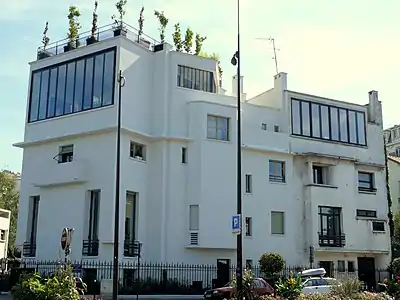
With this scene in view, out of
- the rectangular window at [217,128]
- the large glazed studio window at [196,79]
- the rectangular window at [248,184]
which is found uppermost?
the large glazed studio window at [196,79]

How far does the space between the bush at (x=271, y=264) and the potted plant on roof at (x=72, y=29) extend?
55.7ft

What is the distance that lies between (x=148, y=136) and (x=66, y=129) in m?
4.78

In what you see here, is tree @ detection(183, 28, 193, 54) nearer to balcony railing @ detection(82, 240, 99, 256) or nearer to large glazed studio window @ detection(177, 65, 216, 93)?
large glazed studio window @ detection(177, 65, 216, 93)

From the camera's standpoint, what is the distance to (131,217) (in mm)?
31781

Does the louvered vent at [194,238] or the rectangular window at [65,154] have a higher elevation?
the rectangular window at [65,154]

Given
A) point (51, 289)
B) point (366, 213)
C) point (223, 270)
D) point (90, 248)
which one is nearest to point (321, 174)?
point (366, 213)

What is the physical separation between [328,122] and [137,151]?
1396 cm

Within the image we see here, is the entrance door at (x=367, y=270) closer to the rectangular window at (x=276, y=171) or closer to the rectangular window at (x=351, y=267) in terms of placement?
the rectangular window at (x=351, y=267)

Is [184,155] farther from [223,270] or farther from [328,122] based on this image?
→ [328,122]

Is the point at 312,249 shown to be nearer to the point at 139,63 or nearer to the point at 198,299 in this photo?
the point at 198,299

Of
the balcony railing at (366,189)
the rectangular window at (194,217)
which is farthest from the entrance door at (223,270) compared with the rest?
the balcony railing at (366,189)

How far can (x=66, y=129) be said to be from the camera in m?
32.8

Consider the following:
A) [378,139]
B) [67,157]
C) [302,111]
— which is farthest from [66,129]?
[378,139]

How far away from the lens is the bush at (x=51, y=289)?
15797 millimetres
